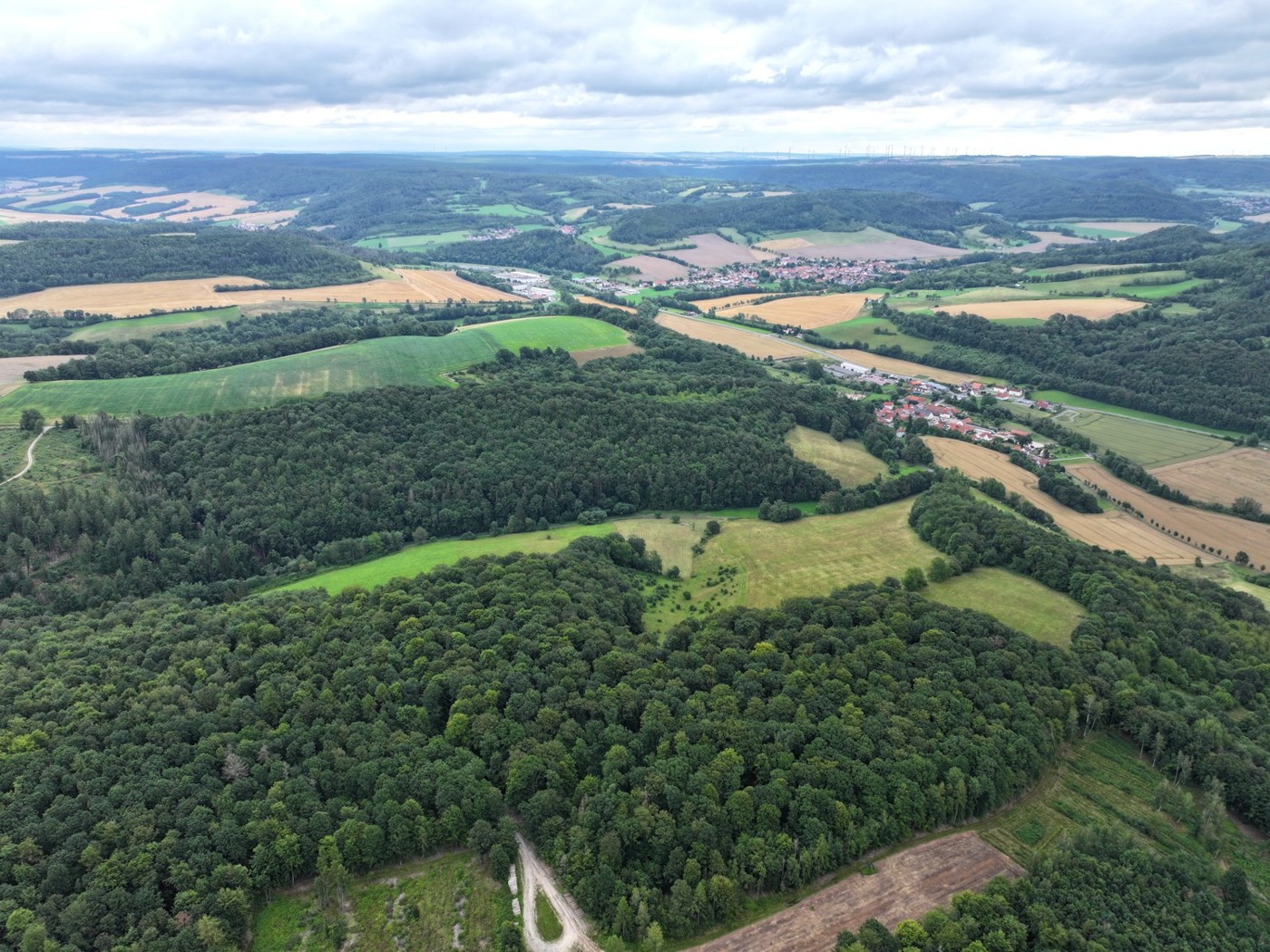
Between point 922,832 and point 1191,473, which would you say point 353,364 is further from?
point 1191,473

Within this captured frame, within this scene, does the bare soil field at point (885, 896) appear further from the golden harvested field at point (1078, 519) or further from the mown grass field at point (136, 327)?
the mown grass field at point (136, 327)

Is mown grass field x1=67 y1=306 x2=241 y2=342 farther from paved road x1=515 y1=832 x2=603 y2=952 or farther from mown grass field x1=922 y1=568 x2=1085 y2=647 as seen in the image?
mown grass field x1=922 y1=568 x2=1085 y2=647

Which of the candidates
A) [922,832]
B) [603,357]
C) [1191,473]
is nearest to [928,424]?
[1191,473]

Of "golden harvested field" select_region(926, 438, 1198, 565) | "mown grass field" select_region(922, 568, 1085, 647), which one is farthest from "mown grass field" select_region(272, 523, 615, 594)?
"golden harvested field" select_region(926, 438, 1198, 565)

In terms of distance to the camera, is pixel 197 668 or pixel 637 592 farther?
pixel 637 592

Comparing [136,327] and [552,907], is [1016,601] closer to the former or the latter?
[552,907]

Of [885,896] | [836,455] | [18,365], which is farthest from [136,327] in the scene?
[885,896]
